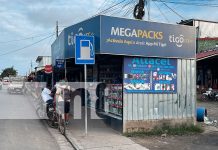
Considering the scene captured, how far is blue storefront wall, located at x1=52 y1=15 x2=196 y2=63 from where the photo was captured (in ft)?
39.1

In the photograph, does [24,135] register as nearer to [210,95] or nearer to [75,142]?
[75,142]

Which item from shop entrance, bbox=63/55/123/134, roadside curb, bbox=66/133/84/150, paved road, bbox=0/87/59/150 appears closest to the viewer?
roadside curb, bbox=66/133/84/150

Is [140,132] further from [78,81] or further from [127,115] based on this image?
[78,81]

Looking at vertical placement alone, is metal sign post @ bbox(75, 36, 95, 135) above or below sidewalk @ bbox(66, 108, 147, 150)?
above

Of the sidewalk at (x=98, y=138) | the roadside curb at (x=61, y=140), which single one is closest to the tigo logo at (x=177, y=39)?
the sidewalk at (x=98, y=138)

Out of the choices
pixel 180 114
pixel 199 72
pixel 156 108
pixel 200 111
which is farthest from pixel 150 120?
pixel 199 72

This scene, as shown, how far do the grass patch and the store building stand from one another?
18cm

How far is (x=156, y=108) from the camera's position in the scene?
1281cm

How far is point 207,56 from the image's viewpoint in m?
27.3

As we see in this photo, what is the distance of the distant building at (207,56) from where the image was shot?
29.2 meters

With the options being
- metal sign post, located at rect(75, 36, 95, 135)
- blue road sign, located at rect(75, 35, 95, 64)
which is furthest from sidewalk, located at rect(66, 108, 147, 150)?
blue road sign, located at rect(75, 35, 95, 64)

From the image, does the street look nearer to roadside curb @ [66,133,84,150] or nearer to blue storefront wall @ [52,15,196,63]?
roadside curb @ [66,133,84,150]

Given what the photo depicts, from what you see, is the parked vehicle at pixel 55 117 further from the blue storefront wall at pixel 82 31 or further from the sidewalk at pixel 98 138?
the blue storefront wall at pixel 82 31

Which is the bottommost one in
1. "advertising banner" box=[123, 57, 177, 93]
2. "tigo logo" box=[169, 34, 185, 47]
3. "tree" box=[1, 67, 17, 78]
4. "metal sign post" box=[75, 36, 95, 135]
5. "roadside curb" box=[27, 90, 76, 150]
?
"roadside curb" box=[27, 90, 76, 150]
